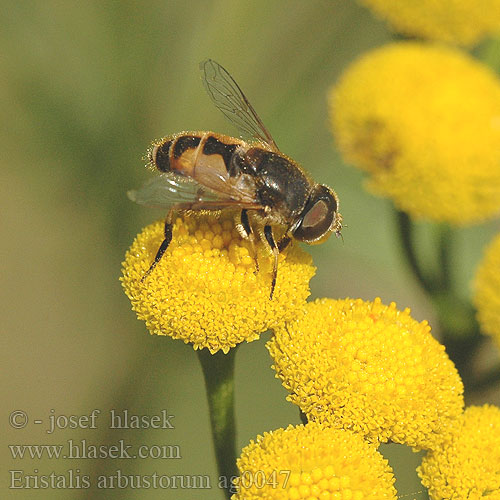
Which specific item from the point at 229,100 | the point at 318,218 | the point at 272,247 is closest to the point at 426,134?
the point at 229,100

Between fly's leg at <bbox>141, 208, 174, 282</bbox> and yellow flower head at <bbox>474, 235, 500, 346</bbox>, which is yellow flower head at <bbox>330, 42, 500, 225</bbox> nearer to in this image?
yellow flower head at <bbox>474, 235, 500, 346</bbox>

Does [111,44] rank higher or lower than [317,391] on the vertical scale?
higher

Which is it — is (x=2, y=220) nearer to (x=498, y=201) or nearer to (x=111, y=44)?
(x=111, y=44)

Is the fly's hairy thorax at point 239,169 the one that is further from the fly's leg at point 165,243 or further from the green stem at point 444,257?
the green stem at point 444,257

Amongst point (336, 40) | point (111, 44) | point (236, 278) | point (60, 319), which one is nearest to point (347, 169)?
point (336, 40)

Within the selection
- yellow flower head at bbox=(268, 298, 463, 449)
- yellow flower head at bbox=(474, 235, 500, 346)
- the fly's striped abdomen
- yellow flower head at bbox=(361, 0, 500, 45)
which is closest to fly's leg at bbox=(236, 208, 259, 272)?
the fly's striped abdomen

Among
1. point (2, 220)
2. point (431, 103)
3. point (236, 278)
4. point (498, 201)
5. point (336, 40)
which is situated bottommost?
point (236, 278)
